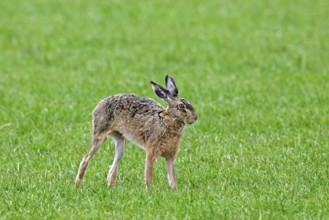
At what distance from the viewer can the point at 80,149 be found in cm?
1129

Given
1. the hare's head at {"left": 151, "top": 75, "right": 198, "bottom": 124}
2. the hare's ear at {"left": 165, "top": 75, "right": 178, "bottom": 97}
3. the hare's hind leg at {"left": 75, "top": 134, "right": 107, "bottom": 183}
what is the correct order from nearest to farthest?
the hare's head at {"left": 151, "top": 75, "right": 198, "bottom": 124}, the hare's ear at {"left": 165, "top": 75, "right": 178, "bottom": 97}, the hare's hind leg at {"left": 75, "top": 134, "right": 107, "bottom": 183}

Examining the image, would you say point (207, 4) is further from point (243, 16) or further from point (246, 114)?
point (246, 114)

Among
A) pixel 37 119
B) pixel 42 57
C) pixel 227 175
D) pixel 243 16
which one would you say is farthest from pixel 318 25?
pixel 227 175

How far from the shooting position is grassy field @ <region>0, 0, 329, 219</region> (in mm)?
8867

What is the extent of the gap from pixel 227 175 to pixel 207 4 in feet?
46.2

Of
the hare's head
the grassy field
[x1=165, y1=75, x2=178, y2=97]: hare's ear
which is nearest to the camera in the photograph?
the grassy field

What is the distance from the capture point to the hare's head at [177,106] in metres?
9.31

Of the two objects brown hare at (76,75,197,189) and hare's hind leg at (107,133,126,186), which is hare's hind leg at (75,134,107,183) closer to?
brown hare at (76,75,197,189)

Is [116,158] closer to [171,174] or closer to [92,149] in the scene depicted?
[92,149]

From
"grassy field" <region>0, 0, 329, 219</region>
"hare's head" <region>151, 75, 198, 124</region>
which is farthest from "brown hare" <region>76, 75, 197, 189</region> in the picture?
"grassy field" <region>0, 0, 329, 219</region>

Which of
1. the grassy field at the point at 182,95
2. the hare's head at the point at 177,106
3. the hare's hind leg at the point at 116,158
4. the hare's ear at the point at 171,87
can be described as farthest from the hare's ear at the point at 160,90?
the grassy field at the point at 182,95

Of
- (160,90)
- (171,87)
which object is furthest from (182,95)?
(160,90)

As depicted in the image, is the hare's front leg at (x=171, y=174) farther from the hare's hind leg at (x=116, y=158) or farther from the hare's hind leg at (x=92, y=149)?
the hare's hind leg at (x=92, y=149)

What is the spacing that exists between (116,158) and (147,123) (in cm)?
59
